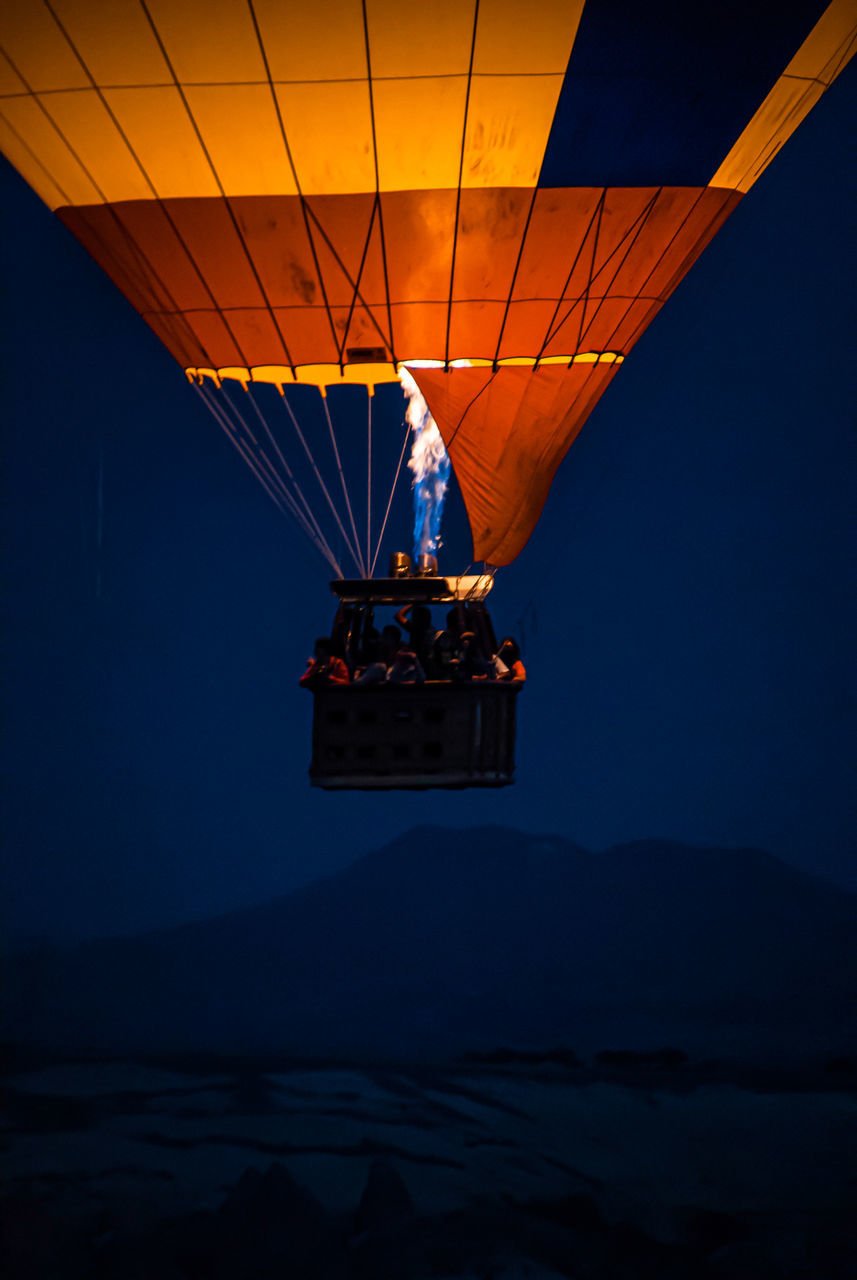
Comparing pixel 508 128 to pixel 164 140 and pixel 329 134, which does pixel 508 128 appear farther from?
pixel 164 140

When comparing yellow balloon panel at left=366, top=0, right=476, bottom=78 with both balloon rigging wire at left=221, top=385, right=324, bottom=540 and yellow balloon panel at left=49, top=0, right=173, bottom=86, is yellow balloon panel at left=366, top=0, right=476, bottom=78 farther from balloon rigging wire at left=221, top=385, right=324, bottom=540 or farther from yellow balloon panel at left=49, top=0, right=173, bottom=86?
balloon rigging wire at left=221, top=385, right=324, bottom=540

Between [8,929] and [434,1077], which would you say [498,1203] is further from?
[8,929]

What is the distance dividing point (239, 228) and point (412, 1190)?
22.2 feet

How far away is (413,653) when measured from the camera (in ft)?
16.0

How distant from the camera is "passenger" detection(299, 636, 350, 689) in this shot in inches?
188

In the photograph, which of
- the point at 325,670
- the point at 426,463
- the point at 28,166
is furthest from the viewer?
the point at 426,463

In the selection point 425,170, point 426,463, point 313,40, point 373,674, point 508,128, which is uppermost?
point 313,40

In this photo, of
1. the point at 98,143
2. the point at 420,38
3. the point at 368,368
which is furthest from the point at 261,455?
the point at 420,38

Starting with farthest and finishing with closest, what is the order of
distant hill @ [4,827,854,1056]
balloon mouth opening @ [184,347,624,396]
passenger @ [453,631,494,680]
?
distant hill @ [4,827,854,1056]
balloon mouth opening @ [184,347,624,396]
passenger @ [453,631,494,680]

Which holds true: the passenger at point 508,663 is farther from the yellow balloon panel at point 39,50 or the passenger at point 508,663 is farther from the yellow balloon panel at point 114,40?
the yellow balloon panel at point 39,50

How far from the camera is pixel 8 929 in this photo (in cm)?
914

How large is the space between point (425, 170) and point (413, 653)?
1.83m

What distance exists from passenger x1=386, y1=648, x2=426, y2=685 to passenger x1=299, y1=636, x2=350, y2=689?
0.55 ft

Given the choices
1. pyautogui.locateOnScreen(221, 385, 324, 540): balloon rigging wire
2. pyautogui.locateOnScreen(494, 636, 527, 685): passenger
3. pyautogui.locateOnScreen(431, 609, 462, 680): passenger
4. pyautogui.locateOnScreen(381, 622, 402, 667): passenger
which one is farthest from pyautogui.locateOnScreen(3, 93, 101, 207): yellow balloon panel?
pyautogui.locateOnScreen(494, 636, 527, 685): passenger
